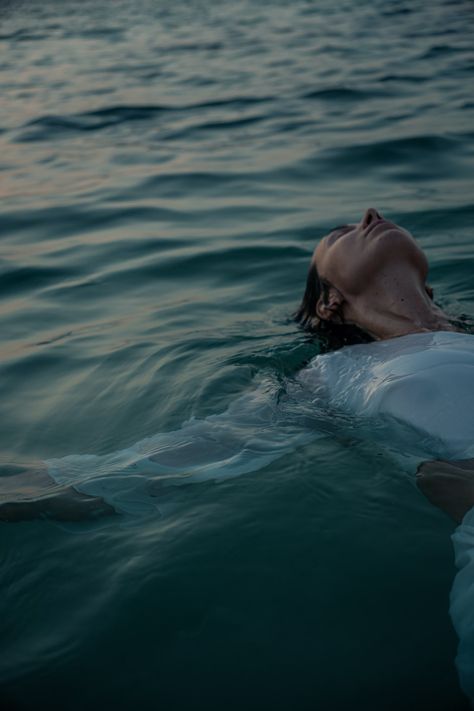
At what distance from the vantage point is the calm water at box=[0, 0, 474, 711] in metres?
2.34

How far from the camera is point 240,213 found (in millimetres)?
7098

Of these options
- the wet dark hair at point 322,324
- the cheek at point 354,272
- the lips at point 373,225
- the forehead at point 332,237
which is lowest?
the wet dark hair at point 322,324

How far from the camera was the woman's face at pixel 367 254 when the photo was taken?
407 cm

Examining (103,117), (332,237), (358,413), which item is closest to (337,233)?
(332,237)

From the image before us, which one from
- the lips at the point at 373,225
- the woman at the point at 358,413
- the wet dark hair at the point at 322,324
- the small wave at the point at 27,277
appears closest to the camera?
the woman at the point at 358,413

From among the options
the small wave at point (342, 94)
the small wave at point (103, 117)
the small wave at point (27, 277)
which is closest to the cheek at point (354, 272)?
the small wave at point (27, 277)

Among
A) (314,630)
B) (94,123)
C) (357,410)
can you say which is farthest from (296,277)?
(94,123)

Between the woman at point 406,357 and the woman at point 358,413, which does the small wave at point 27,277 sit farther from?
the woman at point 358,413

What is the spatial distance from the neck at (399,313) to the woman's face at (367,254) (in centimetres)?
7

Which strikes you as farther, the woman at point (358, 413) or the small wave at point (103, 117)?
the small wave at point (103, 117)

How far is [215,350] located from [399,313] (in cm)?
108

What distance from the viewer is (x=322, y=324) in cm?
455

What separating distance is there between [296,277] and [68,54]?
10.5m

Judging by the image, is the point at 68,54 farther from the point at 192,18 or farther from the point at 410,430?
the point at 410,430
